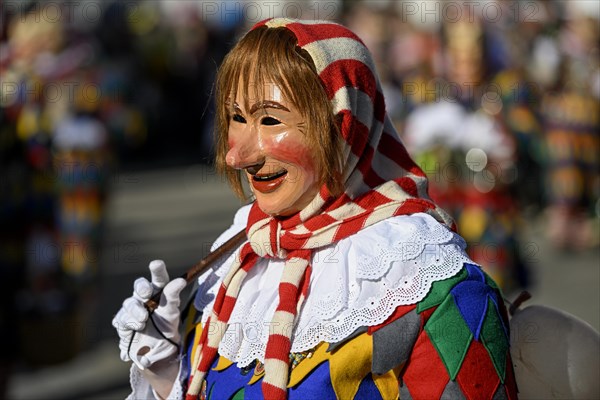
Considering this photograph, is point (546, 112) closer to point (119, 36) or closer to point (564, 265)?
point (564, 265)

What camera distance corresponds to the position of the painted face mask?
1996 mm

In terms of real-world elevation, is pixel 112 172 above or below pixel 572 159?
above

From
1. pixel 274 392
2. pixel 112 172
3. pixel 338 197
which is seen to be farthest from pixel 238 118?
pixel 112 172

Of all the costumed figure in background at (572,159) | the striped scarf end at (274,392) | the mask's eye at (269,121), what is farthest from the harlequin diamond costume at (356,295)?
the costumed figure in background at (572,159)

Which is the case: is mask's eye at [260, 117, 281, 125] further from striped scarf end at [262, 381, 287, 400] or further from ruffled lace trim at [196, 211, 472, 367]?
striped scarf end at [262, 381, 287, 400]

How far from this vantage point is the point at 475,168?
17.3 ft

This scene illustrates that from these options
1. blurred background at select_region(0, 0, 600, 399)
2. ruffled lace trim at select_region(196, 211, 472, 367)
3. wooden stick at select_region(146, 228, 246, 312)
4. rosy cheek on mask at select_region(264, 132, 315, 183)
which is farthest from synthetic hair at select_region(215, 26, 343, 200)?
blurred background at select_region(0, 0, 600, 399)

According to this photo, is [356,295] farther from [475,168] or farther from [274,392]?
[475,168]

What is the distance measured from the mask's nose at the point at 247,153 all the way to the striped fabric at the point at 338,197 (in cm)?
13

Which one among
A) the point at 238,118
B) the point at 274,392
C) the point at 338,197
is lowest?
the point at 274,392

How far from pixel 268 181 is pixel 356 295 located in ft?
0.97

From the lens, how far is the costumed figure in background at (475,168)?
17.2 ft

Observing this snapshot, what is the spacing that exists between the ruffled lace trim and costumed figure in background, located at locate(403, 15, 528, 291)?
10.6ft

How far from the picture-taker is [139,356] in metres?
2.21
